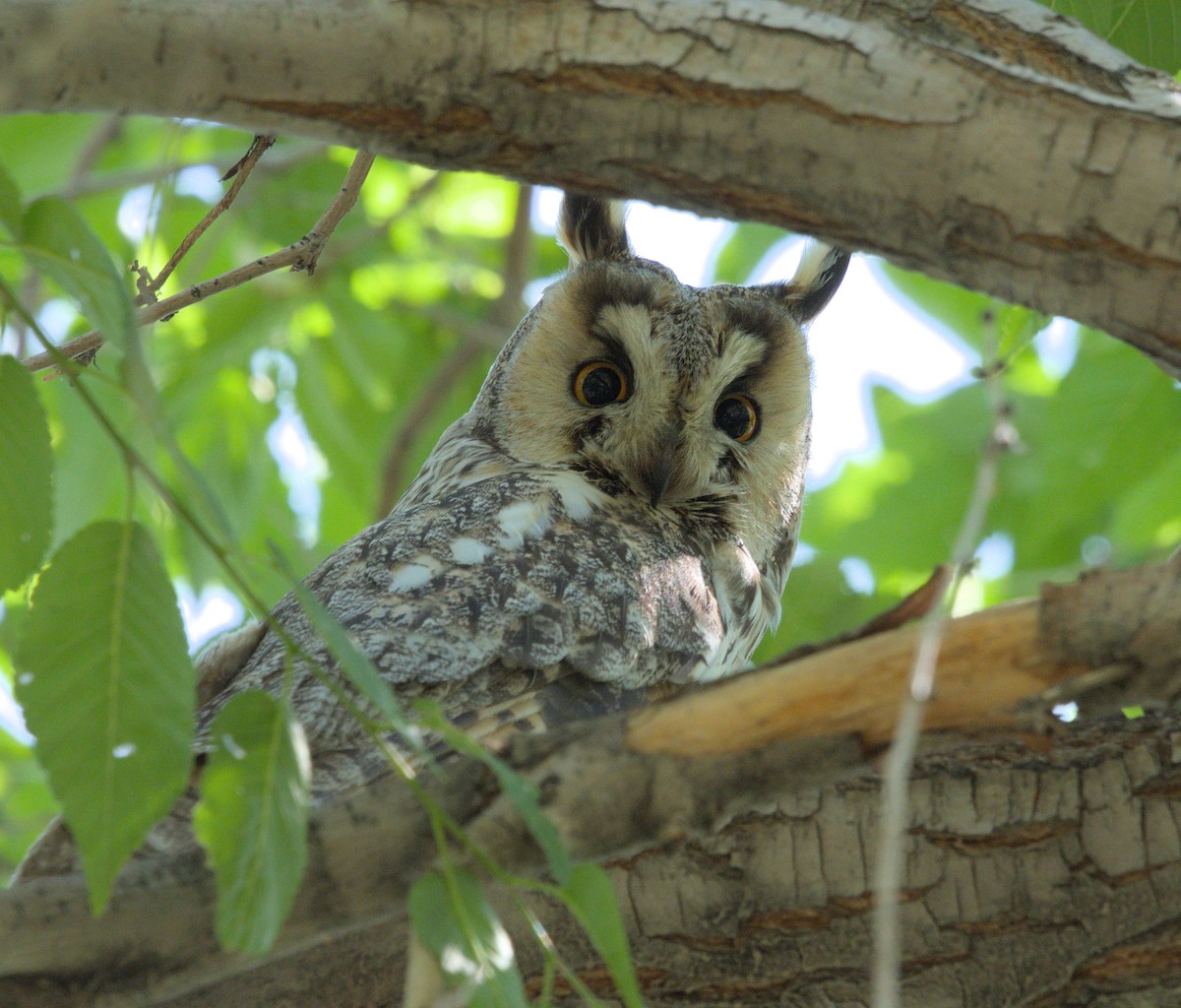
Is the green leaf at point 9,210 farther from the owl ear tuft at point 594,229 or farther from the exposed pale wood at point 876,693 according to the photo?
the owl ear tuft at point 594,229

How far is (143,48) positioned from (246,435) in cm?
229

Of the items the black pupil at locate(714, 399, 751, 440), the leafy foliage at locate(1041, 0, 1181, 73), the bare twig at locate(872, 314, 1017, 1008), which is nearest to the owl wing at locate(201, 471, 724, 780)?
the black pupil at locate(714, 399, 751, 440)

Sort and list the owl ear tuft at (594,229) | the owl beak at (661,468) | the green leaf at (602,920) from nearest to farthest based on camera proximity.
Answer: the green leaf at (602,920)
the owl beak at (661,468)
the owl ear tuft at (594,229)

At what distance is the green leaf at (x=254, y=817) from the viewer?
3.22 feet

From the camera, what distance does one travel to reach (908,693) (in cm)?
119

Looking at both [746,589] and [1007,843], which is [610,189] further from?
[746,589]

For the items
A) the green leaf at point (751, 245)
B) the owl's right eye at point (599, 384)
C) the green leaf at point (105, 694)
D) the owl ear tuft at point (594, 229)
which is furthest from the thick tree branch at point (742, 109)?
the green leaf at point (751, 245)

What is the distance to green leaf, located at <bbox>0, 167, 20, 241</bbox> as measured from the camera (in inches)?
43.1

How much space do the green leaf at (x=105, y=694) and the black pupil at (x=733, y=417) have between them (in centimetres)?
180

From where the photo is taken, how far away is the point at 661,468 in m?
2.55

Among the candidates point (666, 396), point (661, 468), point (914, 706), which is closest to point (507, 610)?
point (661, 468)

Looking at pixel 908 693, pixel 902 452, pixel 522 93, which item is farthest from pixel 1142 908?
pixel 902 452

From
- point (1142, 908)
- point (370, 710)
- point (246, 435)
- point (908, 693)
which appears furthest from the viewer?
point (246, 435)

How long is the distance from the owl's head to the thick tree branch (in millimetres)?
1240
